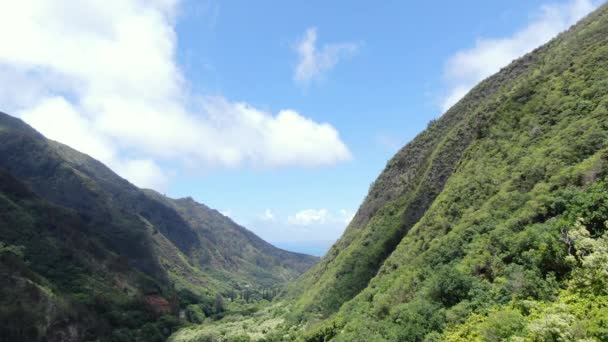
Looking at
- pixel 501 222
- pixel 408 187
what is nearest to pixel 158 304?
pixel 408 187

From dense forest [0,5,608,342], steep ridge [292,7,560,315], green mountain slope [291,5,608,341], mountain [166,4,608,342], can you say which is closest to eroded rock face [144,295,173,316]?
dense forest [0,5,608,342]

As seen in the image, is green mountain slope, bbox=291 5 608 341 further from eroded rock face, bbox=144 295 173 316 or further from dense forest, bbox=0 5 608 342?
eroded rock face, bbox=144 295 173 316

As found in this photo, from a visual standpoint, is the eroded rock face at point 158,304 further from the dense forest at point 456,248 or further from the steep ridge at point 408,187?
the steep ridge at point 408,187

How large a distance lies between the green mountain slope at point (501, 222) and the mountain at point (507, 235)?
194mm

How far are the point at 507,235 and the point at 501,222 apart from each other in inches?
217

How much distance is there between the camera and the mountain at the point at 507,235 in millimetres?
34344

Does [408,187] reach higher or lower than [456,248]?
higher

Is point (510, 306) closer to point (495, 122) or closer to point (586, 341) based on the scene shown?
point (586, 341)

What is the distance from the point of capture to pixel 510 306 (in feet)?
123

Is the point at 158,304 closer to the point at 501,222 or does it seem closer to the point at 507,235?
the point at 501,222

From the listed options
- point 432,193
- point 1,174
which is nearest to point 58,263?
point 1,174

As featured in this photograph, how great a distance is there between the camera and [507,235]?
159 ft

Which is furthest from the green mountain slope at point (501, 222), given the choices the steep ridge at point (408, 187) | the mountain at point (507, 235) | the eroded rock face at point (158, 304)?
the eroded rock face at point (158, 304)

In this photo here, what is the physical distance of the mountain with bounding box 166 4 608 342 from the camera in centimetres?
3434
